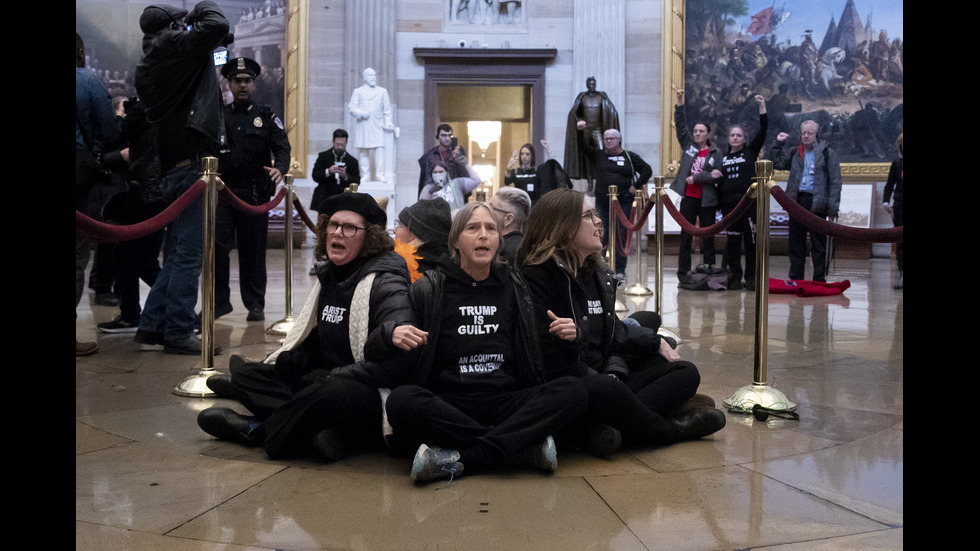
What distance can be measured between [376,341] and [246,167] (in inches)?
155

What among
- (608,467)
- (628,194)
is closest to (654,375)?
(608,467)

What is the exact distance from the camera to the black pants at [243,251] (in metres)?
6.69

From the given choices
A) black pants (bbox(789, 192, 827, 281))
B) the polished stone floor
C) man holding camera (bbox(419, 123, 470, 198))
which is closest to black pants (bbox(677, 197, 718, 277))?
black pants (bbox(789, 192, 827, 281))

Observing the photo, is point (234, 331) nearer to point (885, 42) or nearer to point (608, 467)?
point (608, 467)

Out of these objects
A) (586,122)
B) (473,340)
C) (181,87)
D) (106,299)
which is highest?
(586,122)

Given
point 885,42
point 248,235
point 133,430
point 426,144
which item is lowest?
point 133,430

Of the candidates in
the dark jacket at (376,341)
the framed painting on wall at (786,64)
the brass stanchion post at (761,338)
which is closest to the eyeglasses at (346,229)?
the dark jacket at (376,341)

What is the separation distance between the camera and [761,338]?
14.0 feet

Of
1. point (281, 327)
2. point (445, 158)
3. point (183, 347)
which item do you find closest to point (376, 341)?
point (183, 347)

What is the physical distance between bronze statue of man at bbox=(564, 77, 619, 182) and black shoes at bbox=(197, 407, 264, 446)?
460 inches

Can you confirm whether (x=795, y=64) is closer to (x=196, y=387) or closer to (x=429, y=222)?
(x=429, y=222)

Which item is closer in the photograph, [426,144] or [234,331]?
[234,331]

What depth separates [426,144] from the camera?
58.6ft

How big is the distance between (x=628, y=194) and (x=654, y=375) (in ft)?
25.5
